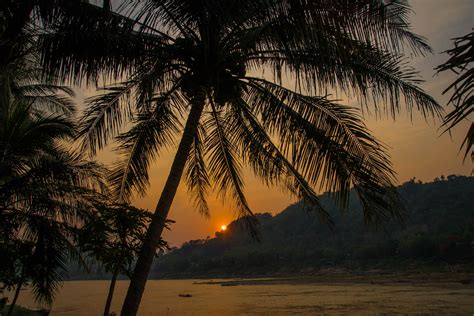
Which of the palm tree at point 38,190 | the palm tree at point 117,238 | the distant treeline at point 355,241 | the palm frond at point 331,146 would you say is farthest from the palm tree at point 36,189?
the distant treeline at point 355,241

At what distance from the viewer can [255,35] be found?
6.06m

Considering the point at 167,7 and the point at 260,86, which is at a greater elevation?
the point at 167,7

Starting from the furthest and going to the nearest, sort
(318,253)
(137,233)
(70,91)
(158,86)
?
(318,253) → (70,91) → (158,86) → (137,233)

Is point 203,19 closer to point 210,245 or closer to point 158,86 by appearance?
point 158,86

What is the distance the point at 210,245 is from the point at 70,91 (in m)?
143

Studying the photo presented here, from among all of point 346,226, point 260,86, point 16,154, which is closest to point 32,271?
point 16,154

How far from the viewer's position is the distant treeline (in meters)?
77.2

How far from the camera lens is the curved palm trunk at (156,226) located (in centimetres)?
621

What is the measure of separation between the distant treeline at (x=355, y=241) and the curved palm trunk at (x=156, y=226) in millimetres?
70211

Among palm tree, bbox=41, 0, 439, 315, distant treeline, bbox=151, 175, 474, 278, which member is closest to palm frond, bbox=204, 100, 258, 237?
palm tree, bbox=41, 0, 439, 315

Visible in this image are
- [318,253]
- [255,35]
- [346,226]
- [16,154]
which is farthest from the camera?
[346,226]

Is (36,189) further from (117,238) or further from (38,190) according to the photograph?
(117,238)

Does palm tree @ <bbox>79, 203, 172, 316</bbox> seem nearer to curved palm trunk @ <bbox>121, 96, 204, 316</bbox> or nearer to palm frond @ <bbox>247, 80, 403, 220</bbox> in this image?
curved palm trunk @ <bbox>121, 96, 204, 316</bbox>

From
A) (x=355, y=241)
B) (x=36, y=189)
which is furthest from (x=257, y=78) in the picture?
(x=355, y=241)
